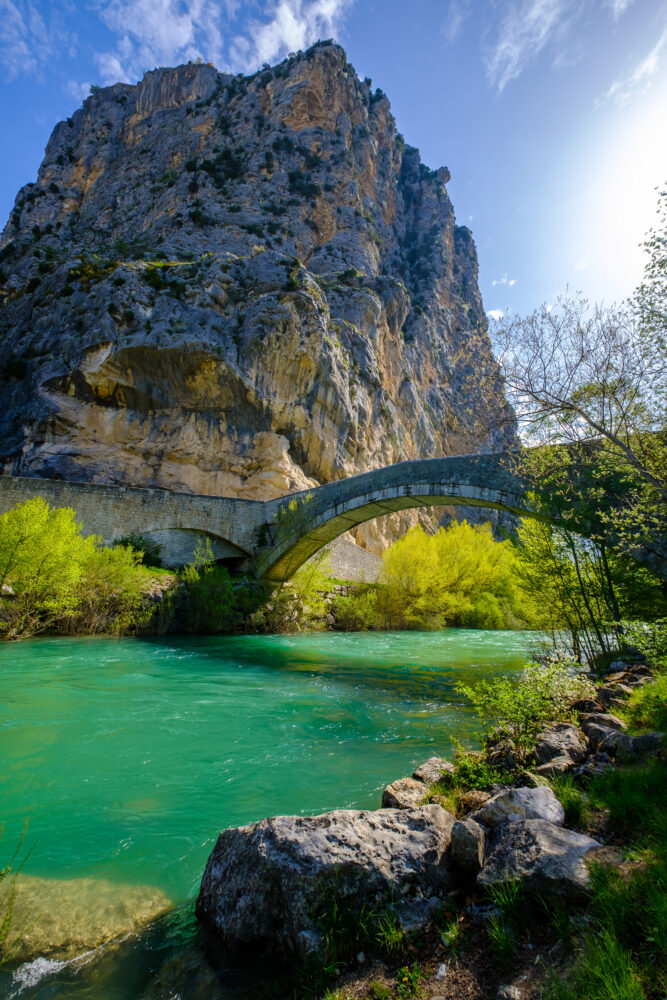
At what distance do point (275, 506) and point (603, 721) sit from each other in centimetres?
1767

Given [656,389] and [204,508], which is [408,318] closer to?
[204,508]

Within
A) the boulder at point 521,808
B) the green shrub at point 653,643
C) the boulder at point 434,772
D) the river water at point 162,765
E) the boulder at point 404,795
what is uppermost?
the green shrub at point 653,643

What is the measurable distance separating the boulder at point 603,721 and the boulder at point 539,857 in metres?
2.21

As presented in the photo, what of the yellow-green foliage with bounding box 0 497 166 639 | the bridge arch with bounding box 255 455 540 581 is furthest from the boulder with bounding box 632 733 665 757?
the yellow-green foliage with bounding box 0 497 166 639

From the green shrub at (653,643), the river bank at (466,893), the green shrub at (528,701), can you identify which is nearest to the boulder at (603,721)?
the green shrub at (528,701)

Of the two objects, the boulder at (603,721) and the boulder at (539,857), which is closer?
the boulder at (539,857)

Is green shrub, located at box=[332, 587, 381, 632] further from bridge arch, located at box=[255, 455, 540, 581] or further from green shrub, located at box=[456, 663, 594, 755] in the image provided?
green shrub, located at box=[456, 663, 594, 755]

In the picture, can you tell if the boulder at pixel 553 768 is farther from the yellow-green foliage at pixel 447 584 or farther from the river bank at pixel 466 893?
the yellow-green foliage at pixel 447 584

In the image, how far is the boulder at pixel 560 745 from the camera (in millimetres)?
3598

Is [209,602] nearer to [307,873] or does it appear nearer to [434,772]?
[434,772]

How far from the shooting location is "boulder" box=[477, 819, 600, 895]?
1977 millimetres

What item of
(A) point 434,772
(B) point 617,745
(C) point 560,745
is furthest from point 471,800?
(B) point 617,745

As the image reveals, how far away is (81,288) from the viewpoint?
2922cm

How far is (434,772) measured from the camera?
364cm
